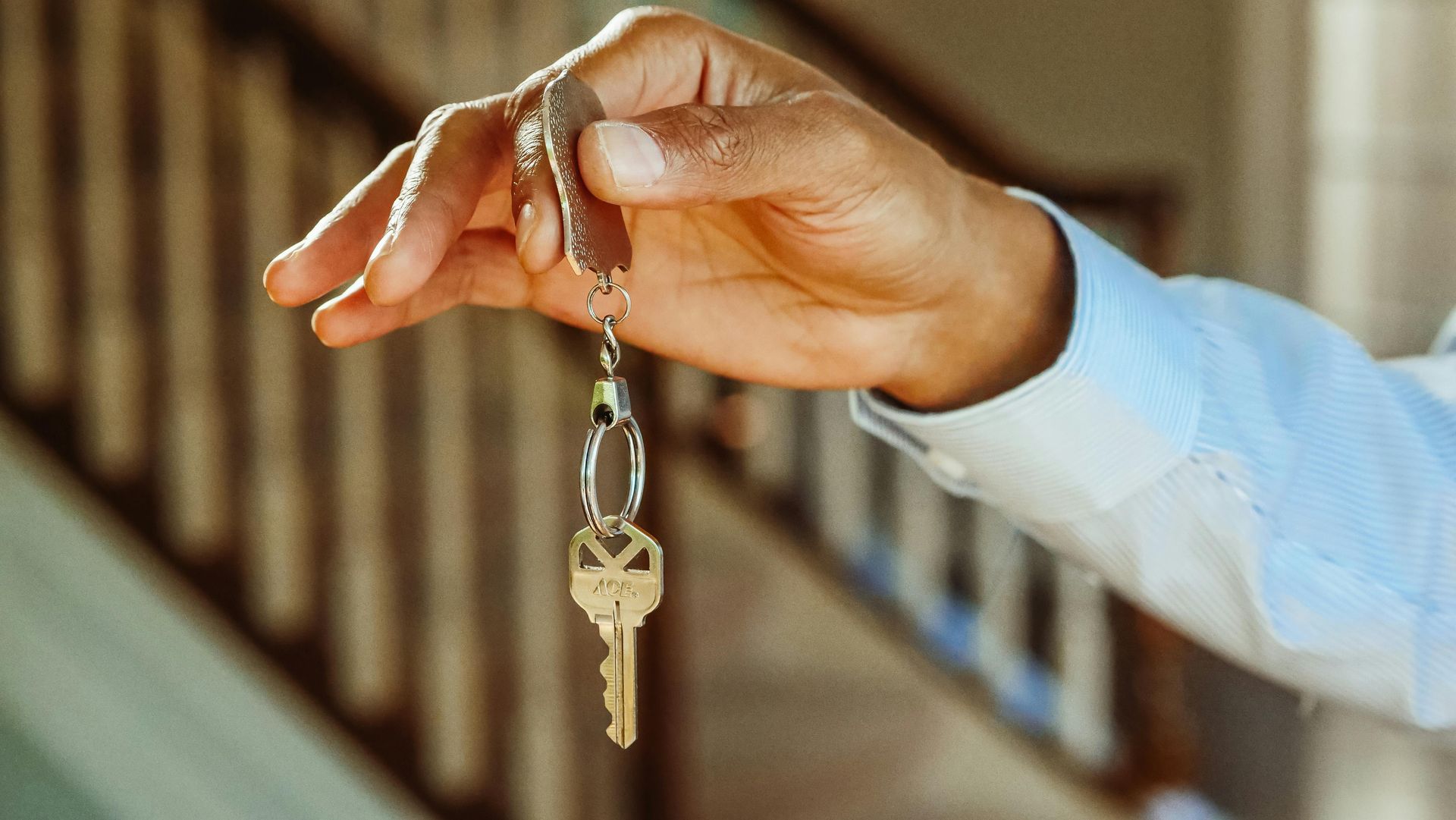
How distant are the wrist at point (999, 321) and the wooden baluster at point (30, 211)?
171 centimetres

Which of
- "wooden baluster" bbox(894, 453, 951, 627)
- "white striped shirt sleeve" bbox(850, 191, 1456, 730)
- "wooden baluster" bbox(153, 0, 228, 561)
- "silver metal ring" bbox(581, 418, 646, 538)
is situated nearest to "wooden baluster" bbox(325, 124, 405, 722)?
"wooden baluster" bbox(153, 0, 228, 561)

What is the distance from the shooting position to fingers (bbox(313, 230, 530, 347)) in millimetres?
753

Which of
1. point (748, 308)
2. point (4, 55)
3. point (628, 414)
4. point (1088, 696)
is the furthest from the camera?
point (1088, 696)

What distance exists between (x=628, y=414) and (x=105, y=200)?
73.4 inches

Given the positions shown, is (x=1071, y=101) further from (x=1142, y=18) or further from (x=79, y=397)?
(x=79, y=397)

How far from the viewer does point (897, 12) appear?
387 centimetres

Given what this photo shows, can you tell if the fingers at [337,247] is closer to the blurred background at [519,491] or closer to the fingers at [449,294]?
the fingers at [449,294]

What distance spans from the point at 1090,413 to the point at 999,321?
0.34 ft

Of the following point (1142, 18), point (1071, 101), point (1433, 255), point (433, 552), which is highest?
point (1142, 18)

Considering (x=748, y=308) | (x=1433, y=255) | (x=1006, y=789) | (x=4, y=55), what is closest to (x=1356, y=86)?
(x=1433, y=255)

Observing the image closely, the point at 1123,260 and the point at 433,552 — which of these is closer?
the point at 1123,260

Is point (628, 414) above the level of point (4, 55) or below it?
below

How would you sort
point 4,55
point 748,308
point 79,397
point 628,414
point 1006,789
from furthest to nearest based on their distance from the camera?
1. point 1006,789
2. point 4,55
3. point 79,397
4. point 748,308
5. point 628,414

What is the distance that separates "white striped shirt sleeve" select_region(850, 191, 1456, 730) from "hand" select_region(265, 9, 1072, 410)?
1.8 inches
